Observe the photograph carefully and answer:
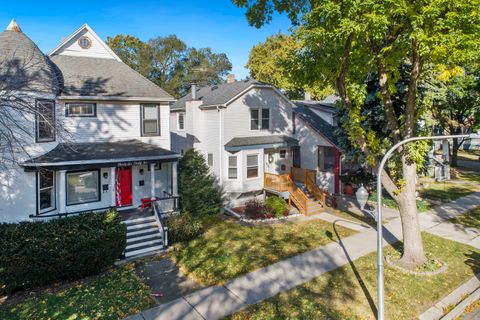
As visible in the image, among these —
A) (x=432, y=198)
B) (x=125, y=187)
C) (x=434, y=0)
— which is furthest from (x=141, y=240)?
(x=432, y=198)

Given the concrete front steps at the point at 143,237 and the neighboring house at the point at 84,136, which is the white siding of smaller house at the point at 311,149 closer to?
the neighboring house at the point at 84,136

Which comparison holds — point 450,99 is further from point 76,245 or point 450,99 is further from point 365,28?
point 76,245

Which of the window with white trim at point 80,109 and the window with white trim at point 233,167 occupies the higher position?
the window with white trim at point 80,109

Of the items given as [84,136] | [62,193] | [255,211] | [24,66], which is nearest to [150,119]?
[84,136]

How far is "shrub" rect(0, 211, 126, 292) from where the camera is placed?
10.6 m

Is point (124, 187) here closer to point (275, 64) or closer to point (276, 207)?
point (276, 207)

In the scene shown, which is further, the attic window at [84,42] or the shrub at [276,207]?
the attic window at [84,42]

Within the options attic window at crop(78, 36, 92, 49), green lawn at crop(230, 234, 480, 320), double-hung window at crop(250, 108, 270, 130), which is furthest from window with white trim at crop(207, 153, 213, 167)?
green lawn at crop(230, 234, 480, 320)

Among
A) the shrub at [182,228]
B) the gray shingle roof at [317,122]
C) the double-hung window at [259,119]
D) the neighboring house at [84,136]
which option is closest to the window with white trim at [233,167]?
the double-hung window at [259,119]

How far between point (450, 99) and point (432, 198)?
485 inches

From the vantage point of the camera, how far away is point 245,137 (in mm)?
21109

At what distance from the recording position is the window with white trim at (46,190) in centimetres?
1490

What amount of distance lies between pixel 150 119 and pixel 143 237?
23.2 feet

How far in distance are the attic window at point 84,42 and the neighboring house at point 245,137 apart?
715cm
